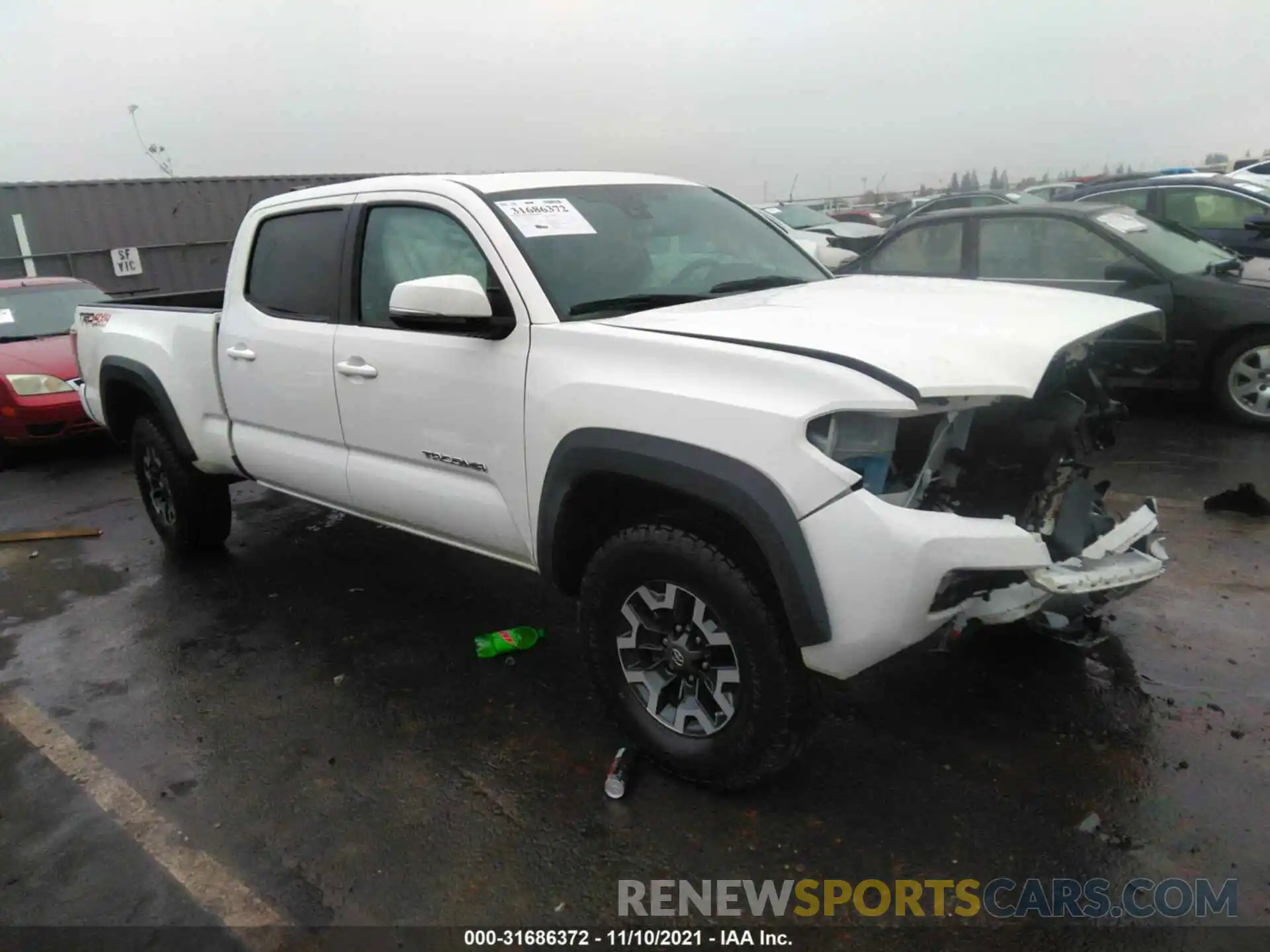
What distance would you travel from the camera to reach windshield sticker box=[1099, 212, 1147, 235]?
6441 mm

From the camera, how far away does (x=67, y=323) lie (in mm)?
8836

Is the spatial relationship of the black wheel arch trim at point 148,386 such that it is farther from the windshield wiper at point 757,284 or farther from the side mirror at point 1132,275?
the side mirror at point 1132,275

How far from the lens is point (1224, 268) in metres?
6.30

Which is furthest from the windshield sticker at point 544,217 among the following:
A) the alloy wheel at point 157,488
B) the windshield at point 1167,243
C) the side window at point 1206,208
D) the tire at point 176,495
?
the side window at point 1206,208

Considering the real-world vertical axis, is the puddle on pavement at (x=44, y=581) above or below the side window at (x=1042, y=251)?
below

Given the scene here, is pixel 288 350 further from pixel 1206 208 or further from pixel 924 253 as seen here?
pixel 1206 208

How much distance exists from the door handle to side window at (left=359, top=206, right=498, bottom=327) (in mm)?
160

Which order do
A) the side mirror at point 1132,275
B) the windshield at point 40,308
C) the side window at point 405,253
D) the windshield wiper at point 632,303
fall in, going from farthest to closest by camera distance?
1. the windshield at point 40,308
2. the side mirror at point 1132,275
3. the side window at point 405,253
4. the windshield wiper at point 632,303

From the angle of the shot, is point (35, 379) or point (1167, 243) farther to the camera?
point (35, 379)

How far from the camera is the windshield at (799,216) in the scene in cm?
1812

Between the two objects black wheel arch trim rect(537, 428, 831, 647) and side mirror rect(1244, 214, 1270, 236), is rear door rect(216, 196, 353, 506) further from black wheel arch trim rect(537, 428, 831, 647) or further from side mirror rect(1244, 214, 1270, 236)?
side mirror rect(1244, 214, 1270, 236)

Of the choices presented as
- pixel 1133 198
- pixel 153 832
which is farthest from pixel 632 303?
pixel 1133 198

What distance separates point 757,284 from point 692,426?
4.12 ft

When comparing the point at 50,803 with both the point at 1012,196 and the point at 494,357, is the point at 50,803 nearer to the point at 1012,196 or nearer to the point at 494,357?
the point at 494,357
